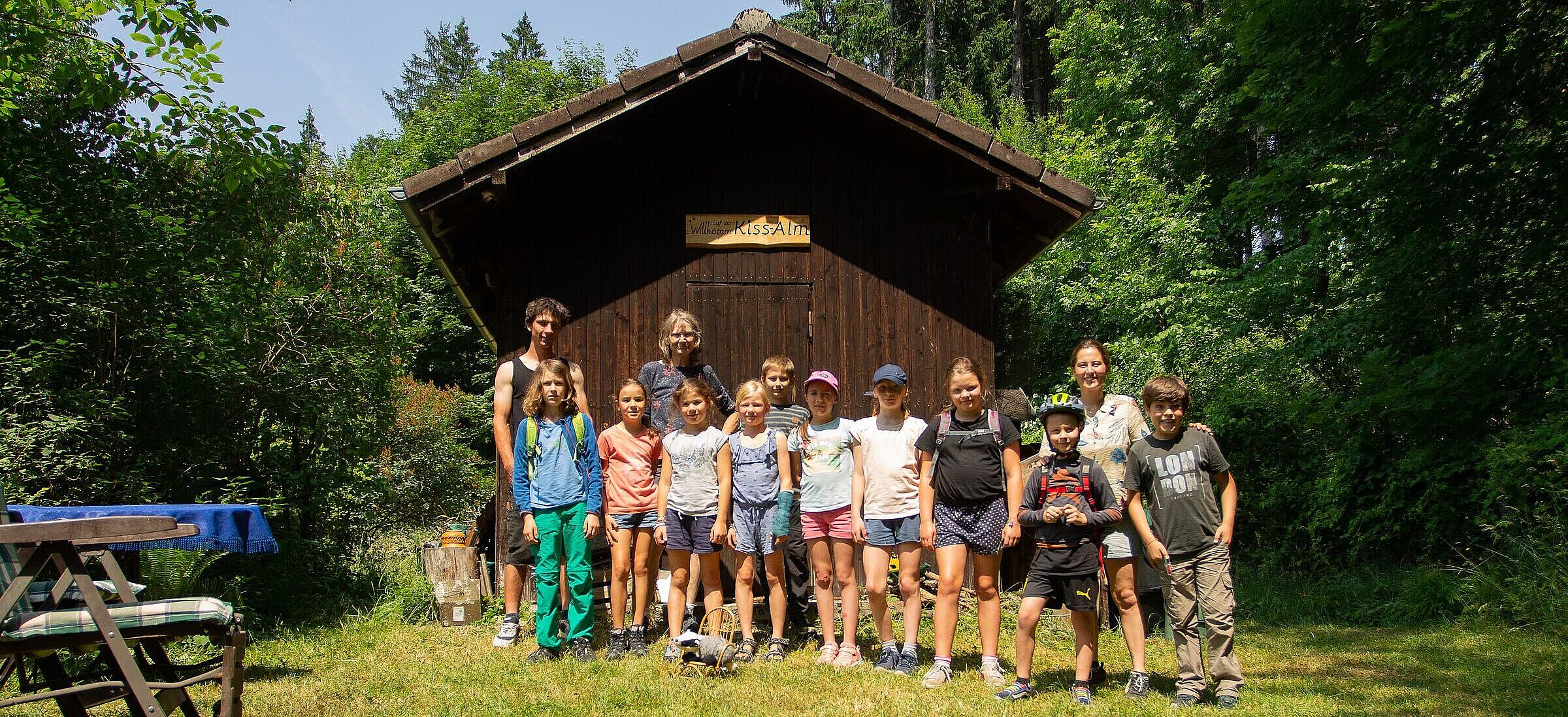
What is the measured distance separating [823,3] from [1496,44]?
2837cm

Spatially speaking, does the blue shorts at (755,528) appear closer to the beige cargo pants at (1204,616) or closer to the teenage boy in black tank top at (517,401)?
the teenage boy in black tank top at (517,401)

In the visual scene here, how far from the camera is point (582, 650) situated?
5797mm

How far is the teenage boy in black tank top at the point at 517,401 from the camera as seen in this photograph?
6320mm

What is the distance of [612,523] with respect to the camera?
20.4 ft

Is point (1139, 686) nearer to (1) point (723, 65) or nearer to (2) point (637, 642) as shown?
(2) point (637, 642)

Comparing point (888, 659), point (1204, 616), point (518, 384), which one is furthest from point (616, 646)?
point (1204, 616)

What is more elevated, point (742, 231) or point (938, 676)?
point (742, 231)

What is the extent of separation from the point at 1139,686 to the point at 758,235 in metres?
4.68

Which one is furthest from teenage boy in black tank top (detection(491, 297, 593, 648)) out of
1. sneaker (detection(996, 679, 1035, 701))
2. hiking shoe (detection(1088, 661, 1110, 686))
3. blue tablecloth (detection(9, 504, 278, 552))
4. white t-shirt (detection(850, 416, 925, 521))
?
hiking shoe (detection(1088, 661, 1110, 686))

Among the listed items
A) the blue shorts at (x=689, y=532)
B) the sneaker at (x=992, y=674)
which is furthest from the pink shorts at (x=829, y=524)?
the sneaker at (x=992, y=674)

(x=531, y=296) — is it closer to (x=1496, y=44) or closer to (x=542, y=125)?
(x=542, y=125)

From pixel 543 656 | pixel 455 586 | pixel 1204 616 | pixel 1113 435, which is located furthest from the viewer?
pixel 455 586

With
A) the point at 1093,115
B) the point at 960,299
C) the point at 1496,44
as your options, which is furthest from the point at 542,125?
the point at 1093,115

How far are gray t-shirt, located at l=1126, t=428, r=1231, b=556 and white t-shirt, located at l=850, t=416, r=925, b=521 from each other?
1140 mm
